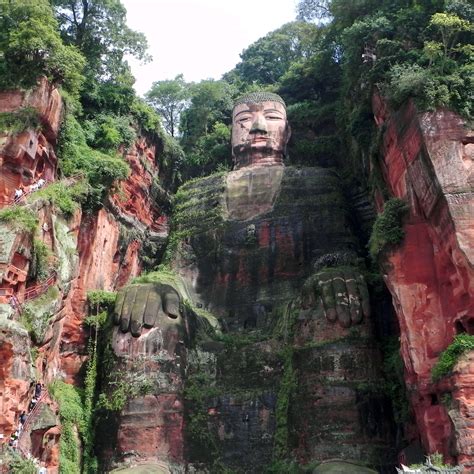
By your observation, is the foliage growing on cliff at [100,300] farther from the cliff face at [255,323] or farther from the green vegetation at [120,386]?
the green vegetation at [120,386]

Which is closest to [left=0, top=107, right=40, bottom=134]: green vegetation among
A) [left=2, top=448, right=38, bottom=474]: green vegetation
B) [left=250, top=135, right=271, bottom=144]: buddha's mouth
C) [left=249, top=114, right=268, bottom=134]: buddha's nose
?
[left=2, top=448, right=38, bottom=474]: green vegetation

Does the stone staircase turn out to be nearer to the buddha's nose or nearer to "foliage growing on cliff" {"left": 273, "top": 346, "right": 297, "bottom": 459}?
"foliage growing on cliff" {"left": 273, "top": 346, "right": 297, "bottom": 459}

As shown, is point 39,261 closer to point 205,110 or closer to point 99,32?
point 99,32

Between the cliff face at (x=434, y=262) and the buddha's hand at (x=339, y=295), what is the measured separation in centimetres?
143

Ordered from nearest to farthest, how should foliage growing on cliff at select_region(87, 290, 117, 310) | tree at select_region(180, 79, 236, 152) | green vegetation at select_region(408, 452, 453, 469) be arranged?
green vegetation at select_region(408, 452, 453, 469), foliage growing on cliff at select_region(87, 290, 117, 310), tree at select_region(180, 79, 236, 152)

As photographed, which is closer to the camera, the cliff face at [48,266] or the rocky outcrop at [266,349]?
the cliff face at [48,266]

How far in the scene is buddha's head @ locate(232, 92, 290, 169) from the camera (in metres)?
26.0

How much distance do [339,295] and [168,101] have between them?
2069cm

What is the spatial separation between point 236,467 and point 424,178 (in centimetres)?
848

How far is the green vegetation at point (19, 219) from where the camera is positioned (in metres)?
16.2


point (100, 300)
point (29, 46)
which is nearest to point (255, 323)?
point (100, 300)

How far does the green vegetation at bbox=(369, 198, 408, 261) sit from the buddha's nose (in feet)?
34.4

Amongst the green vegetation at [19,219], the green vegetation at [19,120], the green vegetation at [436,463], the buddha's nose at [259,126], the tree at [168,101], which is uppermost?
the tree at [168,101]

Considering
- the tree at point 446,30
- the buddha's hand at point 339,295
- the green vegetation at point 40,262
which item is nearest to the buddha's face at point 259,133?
the buddha's hand at point 339,295
